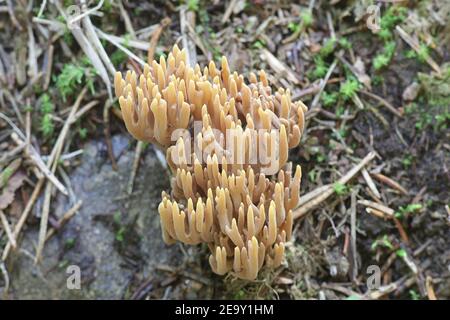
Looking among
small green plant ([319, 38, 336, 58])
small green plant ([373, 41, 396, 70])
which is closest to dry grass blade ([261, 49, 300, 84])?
small green plant ([319, 38, 336, 58])

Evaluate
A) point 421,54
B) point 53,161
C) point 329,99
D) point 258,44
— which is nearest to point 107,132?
point 53,161

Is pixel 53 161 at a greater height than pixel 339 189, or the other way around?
pixel 53 161

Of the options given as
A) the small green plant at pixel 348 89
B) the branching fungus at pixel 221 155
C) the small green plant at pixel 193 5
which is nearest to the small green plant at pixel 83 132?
the branching fungus at pixel 221 155

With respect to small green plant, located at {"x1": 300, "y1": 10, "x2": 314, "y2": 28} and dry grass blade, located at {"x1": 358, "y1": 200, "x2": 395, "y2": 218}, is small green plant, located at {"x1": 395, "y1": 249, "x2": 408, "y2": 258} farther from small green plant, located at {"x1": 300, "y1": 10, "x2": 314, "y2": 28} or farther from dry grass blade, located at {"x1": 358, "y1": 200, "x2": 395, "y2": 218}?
small green plant, located at {"x1": 300, "y1": 10, "x2": 314, "y2": 28}

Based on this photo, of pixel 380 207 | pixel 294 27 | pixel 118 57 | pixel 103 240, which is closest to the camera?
pixel 380 207

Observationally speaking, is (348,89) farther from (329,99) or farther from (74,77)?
(74,77)

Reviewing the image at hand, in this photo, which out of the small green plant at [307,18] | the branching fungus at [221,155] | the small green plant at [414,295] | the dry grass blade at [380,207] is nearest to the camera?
the branching fungus at [221,155]

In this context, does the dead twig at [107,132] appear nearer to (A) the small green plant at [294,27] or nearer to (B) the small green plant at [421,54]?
(A) the small green plant at [294,27]
